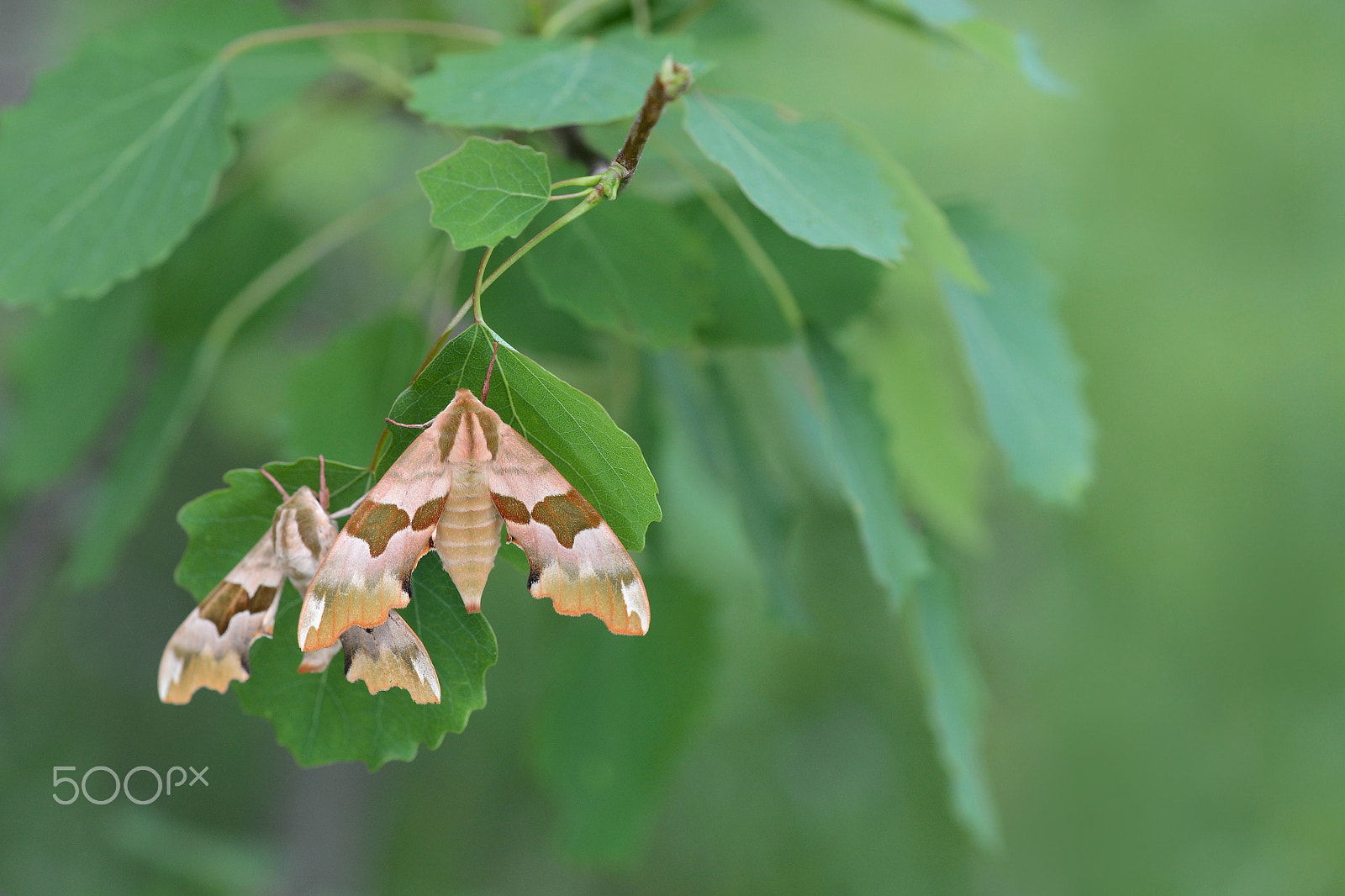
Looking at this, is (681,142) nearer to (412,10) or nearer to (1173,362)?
(412,10)

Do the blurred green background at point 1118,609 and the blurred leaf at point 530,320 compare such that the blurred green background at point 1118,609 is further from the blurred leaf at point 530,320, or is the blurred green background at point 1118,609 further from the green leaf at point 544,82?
the green leaf at point 544,82

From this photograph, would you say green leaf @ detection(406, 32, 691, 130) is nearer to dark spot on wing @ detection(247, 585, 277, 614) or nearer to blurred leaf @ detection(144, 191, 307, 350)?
dark spot on wing @ detection(247, 585, 277, 614)

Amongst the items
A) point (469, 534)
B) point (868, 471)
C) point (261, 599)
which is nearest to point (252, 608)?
point (261, 599)

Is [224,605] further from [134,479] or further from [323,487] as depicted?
[134,479]

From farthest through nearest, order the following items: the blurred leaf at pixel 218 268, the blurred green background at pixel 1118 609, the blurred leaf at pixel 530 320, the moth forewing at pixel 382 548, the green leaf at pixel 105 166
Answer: the blurred green background at pixel 1118 609
the blurred leaf at pixel 218 268
the blurred leaf at pixel 530 320
the green leaf at pixel 105 166
the moth forewing at pixel 382 548

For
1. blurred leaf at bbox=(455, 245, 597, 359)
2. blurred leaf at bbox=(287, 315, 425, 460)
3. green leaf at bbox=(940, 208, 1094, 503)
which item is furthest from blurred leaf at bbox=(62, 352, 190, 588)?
green leaf at bbox=(940, 208, 1094, 503)

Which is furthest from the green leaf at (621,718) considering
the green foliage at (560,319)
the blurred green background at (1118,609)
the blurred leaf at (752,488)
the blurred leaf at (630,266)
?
the blurred green background at (1118,609)
